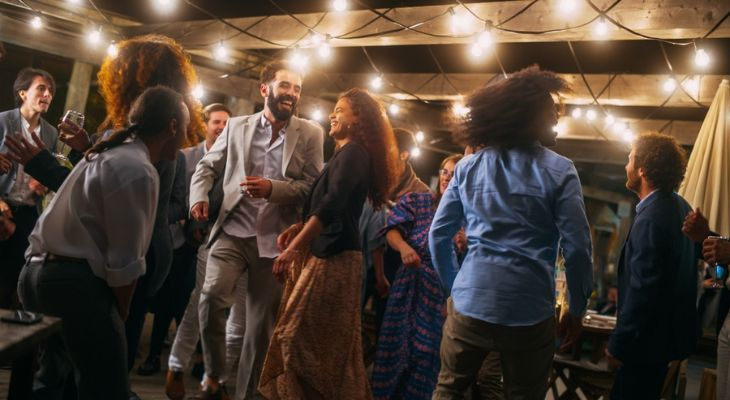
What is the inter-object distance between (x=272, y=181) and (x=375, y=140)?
0.59 meters

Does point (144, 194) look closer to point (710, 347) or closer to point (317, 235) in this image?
point (317, 235)

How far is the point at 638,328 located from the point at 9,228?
9.55 feet

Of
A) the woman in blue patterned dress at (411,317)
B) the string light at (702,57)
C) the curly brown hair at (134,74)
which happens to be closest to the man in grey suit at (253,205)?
the curly brown hair at (134,74)

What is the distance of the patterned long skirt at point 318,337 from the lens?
3.40 m

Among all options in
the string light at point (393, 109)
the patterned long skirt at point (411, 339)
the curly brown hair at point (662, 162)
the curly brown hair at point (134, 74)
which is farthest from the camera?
the string light at point (393, 109)

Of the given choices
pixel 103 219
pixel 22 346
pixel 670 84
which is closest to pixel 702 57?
pixel 670 84

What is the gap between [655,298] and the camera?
3.30 m

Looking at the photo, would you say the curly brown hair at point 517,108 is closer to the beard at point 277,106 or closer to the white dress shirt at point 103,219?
the white dress shirt at point 103,219

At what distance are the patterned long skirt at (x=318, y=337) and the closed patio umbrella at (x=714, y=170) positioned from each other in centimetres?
248

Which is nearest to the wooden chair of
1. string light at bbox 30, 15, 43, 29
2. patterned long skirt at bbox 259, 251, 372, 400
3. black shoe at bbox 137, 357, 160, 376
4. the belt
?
patterned long skirt at bbox 259, 251, 372, 400

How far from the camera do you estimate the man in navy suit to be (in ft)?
10.8

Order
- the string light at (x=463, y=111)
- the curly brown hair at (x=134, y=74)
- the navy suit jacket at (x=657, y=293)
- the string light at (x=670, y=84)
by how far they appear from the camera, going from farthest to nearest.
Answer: the string light at (x=670, y=84), the navy suit jacket at (x=657, y=293), the curly brown hair at (x=134, y=74), the string light at (x=463, y=111)

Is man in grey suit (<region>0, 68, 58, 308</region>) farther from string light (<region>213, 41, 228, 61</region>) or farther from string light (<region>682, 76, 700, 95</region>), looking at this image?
string light (<region>682, 76, 700, 95</region>)

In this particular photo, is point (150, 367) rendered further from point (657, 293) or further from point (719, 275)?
point (719, 275)
